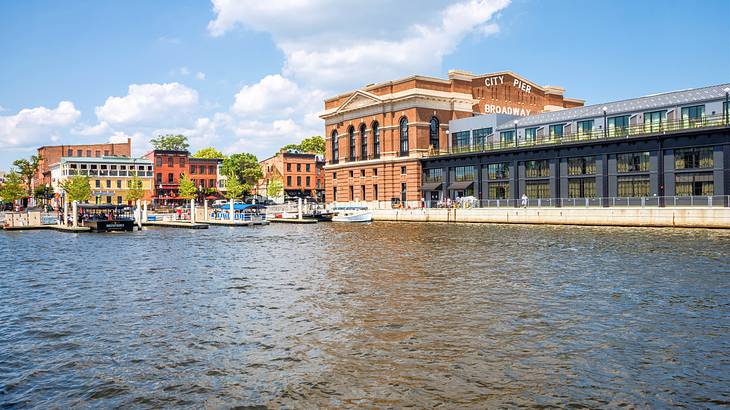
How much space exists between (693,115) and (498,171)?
23.4m

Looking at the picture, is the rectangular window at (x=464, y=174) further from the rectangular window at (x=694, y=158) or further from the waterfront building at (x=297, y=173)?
the waterfront building at (x=297, y=173)

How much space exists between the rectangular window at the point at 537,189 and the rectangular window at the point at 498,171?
3696 mm

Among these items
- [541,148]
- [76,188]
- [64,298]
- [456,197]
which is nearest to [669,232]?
[541,148]

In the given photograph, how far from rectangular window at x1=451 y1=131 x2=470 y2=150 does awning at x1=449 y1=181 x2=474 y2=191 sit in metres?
6.76

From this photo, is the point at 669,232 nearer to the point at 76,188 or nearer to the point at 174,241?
the point at 174,241

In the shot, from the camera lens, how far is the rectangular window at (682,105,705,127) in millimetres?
56719

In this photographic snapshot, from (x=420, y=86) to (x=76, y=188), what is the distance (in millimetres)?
59082

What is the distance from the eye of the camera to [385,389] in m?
11.7

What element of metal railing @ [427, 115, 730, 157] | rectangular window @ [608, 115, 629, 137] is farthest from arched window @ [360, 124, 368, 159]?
rectangular window @ [608, 115, 629, 137]

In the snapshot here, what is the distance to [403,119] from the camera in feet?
296

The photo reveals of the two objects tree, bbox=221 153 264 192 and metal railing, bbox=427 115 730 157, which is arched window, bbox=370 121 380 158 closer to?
metal railing, bbox=427 115 730 157

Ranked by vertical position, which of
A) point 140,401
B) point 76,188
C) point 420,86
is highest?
point 420,86

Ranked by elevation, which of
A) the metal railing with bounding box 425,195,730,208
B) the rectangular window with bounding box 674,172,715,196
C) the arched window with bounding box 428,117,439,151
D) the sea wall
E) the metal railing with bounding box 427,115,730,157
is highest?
the arched window with bounding box 428,117,439,151

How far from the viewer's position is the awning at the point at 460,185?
7981 cm
